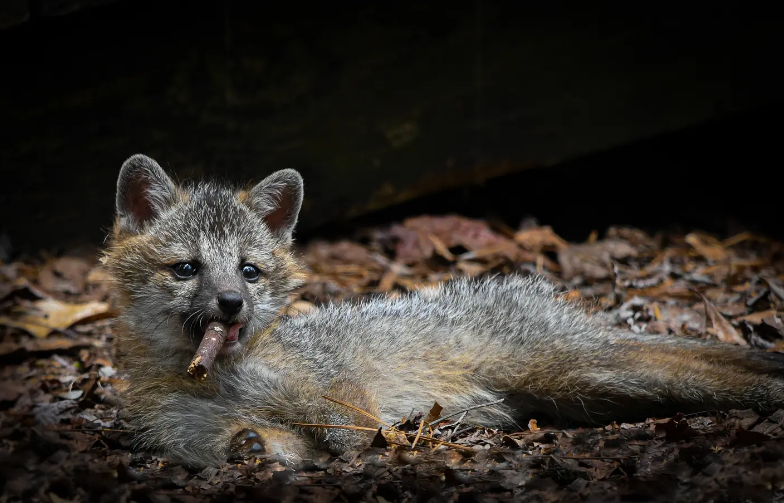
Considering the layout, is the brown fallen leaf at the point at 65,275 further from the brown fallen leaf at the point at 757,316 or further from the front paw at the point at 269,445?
the brown fallen leaf at the point at 757,316

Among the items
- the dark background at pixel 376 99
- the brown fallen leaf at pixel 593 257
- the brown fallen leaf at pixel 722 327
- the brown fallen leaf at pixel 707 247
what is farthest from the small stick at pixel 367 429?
the brown fallen leaf at pixel 707 247

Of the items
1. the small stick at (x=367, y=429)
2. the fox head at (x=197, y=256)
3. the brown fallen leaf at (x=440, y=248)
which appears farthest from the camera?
the brown fallen leaf at (x=440, y=248)

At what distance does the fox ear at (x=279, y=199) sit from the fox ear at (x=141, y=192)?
59 cm

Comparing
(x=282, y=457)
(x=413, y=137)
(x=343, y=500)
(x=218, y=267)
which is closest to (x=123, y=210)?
(x=218, y=267)

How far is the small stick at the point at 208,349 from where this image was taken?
4.83 meters

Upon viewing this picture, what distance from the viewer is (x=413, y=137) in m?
8.92

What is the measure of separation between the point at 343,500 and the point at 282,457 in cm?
83

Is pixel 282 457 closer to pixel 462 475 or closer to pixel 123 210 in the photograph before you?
pixel 462 475

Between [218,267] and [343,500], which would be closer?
[343,500]

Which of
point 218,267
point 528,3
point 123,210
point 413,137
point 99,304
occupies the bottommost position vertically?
point 99,304

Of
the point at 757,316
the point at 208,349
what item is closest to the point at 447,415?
the point at 208,349

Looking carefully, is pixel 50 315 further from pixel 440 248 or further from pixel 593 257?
pixel 593 257

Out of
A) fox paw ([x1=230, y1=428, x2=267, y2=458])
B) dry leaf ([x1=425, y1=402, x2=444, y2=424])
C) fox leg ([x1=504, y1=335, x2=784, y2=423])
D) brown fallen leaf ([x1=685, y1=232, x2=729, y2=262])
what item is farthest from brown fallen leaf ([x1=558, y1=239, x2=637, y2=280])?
fox paw ([x1=230, y1=428, x2=267, y2=458])

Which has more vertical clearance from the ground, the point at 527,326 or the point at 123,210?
the point at 123,210
